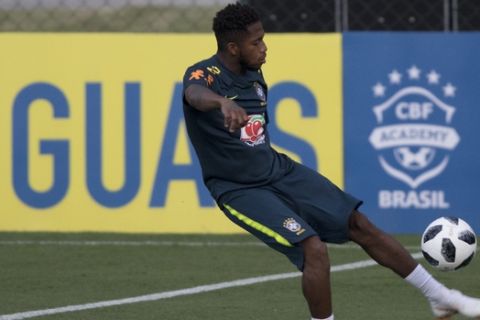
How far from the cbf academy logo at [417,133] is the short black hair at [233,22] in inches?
157

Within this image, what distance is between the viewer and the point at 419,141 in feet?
35.5

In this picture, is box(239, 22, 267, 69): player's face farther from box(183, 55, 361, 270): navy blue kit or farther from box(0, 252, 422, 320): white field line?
box(0, 252, 422, 320): white field line

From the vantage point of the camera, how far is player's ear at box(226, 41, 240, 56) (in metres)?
7.01

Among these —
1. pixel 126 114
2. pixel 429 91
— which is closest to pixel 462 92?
pixel 429 91

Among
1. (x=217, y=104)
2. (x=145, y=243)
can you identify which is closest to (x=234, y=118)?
(x=217, y=104)

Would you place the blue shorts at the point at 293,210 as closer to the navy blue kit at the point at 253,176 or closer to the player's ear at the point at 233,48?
the navy blue kit at the point at 253,176

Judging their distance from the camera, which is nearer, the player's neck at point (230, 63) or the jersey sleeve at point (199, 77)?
the jersey sleeve at point (199, 77)

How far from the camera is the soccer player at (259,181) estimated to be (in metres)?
6.86

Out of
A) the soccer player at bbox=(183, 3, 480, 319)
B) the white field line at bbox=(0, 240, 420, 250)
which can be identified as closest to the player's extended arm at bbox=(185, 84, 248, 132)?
the soccer player at bbox=(183, 3, 480, 319)

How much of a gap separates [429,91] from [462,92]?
25 centimetres

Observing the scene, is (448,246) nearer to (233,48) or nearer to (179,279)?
(233,48)

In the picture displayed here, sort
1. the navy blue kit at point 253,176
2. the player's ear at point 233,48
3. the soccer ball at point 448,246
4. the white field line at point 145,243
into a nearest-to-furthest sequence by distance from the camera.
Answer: the navy blue kit at point 253,176
the player's ear at point 233,48
the soccer ball at point 448,246
the white field line at point 145,243

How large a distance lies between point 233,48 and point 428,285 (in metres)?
1.50

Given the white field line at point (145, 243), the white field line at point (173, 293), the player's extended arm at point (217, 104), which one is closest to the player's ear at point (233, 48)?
the player's extended arm at point (217, 104)
